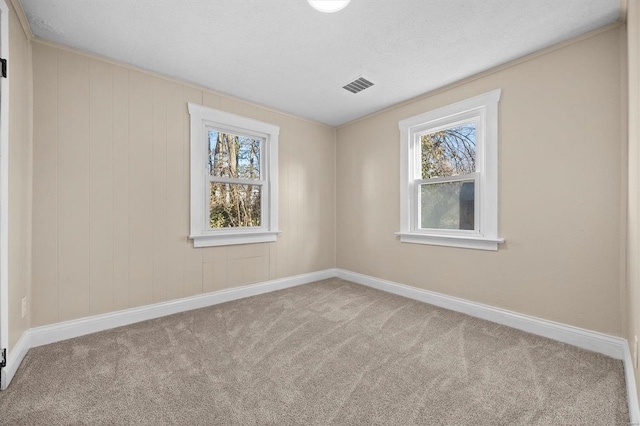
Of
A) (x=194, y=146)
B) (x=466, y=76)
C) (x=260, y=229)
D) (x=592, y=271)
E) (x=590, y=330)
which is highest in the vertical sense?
(x=466, y=76)

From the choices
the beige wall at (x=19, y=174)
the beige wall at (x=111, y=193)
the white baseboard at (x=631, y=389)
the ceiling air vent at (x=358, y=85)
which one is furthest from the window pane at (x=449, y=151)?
the beige wall at (x=19, y=174)

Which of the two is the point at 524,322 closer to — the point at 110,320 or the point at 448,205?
the point at 448,205

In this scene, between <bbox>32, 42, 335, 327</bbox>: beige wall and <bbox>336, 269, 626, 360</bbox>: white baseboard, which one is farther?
<bbox>32, 42, 335, 327</bbox>: beige wall

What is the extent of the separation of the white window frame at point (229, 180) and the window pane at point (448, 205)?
194 centimetres

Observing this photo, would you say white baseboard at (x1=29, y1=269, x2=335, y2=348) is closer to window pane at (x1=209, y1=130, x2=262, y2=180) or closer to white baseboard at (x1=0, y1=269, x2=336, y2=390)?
white baseboard at (x1=0, y1=269, x2=336, y2=390)

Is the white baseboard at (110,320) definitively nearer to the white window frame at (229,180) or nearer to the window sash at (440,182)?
the white window frame at (229,180)

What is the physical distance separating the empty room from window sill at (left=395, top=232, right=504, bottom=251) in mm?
25

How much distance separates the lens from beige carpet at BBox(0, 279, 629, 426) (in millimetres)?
1452

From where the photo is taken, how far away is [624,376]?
1772 millimetres

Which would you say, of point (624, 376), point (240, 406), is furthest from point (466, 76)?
point (240, 406)

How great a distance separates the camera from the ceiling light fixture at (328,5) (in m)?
1.80

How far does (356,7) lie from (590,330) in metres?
2.97

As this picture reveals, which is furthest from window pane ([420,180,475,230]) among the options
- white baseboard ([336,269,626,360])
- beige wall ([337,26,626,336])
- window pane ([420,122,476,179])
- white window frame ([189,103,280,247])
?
white window frame ([189,103,280,247])

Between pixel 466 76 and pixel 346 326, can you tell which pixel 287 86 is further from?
pixel 346 326
